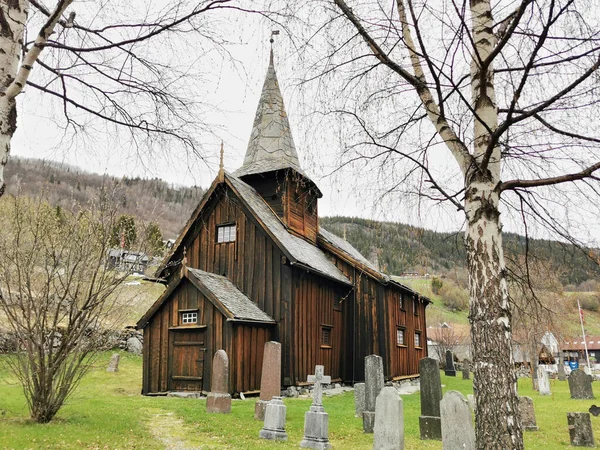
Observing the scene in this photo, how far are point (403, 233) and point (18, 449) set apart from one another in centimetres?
647

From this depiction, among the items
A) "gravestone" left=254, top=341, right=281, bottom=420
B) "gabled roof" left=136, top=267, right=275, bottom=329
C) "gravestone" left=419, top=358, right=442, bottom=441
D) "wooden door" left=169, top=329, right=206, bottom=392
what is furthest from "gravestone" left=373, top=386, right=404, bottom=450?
"wooden door" left=169, top=329, right=206, bottom=392

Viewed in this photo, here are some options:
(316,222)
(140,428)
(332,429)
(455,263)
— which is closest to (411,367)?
(316,222)

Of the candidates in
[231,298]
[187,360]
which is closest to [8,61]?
[231,298]

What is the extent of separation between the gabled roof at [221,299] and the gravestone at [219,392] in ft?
8.93

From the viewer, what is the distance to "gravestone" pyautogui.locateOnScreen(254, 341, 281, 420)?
10.9 meters

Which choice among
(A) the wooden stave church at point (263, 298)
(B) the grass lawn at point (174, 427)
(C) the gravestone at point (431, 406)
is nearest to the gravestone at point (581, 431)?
(B) the grass lawn at point (174, 427)

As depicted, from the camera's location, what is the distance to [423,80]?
559 cm

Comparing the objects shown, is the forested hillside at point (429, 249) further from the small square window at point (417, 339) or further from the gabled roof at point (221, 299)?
the small square window at point (417, 339)

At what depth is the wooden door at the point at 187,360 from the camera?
15297mm

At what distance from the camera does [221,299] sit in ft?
50.2

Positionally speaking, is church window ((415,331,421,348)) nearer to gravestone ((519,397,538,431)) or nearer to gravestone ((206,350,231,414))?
gravestone ((519,397,538,431))

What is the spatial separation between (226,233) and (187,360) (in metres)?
5.35

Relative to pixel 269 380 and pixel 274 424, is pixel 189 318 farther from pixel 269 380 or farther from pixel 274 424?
pixel 274 424

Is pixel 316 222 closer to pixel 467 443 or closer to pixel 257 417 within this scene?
pixel 257 417
